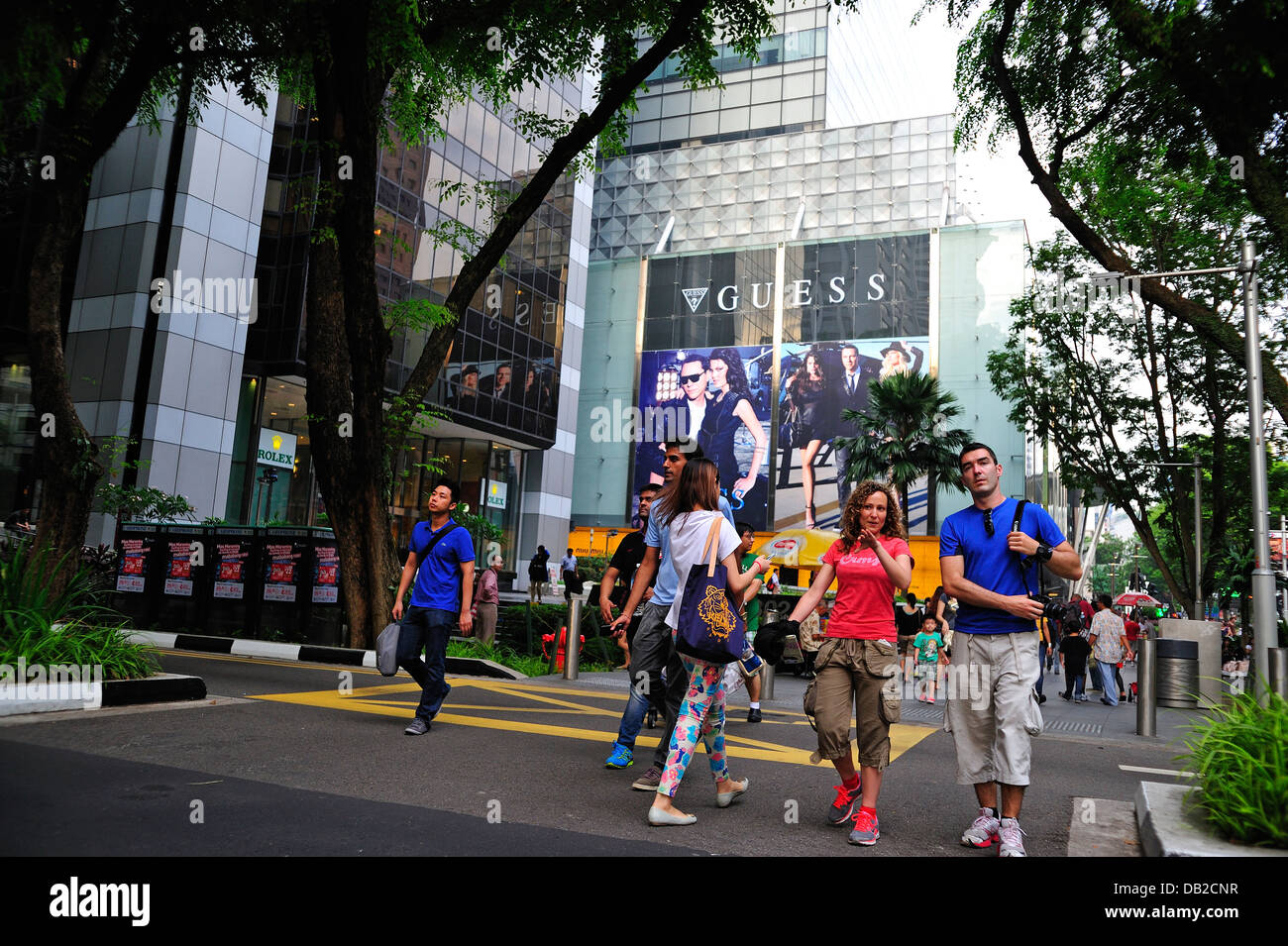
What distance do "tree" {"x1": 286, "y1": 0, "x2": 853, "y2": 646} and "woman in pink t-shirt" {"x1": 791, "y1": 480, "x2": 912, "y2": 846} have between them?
26.4 ft

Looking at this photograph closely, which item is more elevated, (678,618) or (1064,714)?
(678,618)

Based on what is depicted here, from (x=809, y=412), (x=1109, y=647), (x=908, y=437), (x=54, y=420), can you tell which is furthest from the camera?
(x=809, y=412)

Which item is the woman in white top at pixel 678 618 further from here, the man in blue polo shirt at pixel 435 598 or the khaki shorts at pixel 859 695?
the man in blue polo shirt at pixel 435 598

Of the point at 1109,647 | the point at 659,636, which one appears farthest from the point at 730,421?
the point at 659,636

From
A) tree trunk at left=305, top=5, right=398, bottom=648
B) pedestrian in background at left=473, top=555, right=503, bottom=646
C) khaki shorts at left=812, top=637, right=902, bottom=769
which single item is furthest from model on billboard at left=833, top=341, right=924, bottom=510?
khaki shorts at left=812, top=637, right=902, bottom=769

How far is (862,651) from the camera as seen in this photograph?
459 cm

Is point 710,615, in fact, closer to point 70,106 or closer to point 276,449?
point 70,106

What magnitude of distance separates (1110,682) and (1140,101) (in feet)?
29.6

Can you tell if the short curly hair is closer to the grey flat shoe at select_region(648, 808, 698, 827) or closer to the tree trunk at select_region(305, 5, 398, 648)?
the grey flat shoe at select_region(648, 808, 698, 827)

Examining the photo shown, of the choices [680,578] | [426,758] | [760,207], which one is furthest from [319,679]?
[760,207]

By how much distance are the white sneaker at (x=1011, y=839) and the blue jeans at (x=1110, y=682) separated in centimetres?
1247

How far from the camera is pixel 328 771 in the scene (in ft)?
16.8

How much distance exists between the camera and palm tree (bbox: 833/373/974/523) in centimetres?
3450
